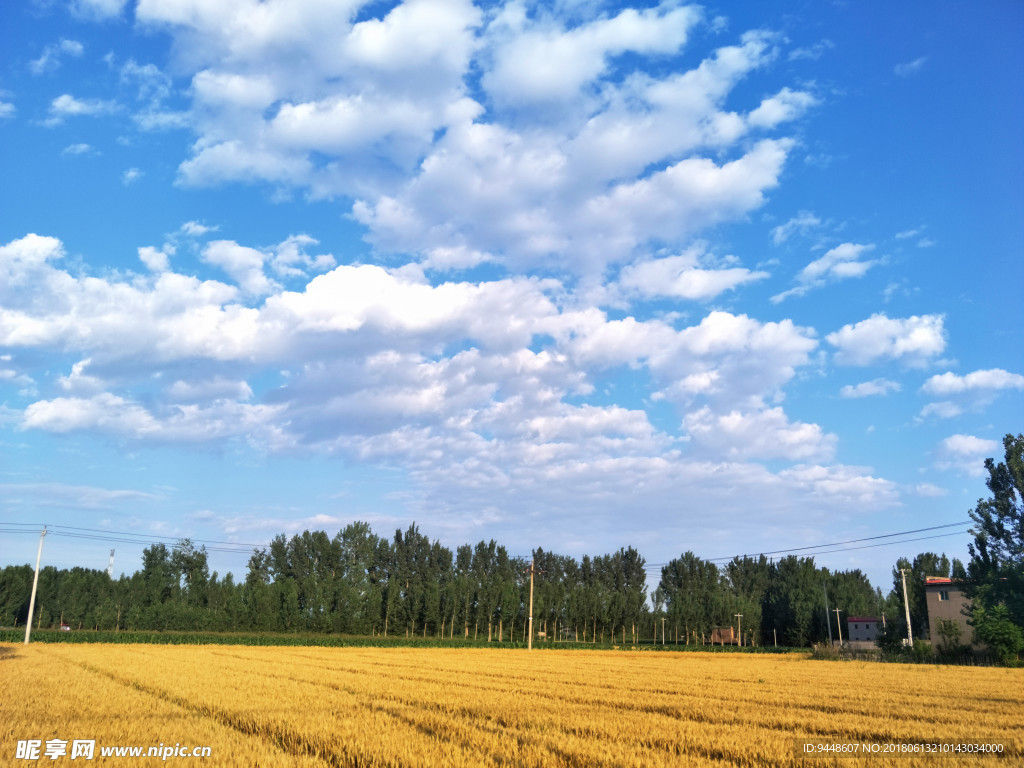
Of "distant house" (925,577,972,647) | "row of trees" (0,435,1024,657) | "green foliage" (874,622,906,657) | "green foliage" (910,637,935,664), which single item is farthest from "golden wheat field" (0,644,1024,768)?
"row of trees" (0,435,1024,657)

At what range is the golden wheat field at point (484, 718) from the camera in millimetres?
13148

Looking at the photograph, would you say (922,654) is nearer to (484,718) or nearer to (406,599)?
(484,718)

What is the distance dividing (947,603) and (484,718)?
79.6 meters

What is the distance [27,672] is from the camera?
1305 inches

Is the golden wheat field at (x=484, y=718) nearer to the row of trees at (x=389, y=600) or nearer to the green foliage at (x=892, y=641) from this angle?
the green foliage at (x=892, y=641)

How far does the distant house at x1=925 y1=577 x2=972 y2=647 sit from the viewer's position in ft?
248

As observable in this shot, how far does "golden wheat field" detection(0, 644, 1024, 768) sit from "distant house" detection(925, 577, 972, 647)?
51.3 meters

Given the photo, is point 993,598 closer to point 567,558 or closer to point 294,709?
point 294,709

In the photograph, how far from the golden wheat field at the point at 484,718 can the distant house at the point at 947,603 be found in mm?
51287

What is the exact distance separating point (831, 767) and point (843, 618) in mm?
153446

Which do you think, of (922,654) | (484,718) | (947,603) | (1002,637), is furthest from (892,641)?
(484,718)

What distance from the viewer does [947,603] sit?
78375 mm

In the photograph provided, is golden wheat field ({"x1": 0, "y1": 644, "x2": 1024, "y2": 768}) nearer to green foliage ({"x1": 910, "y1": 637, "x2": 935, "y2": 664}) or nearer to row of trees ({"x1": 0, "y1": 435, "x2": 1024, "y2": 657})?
green foliage ({"x1": 910, "y1": 637, "x2": 935, "y2": 664})

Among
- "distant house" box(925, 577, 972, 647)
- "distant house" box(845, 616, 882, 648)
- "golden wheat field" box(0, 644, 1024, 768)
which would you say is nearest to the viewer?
"golden wheat field" box(0, 644, 1024, 768)
